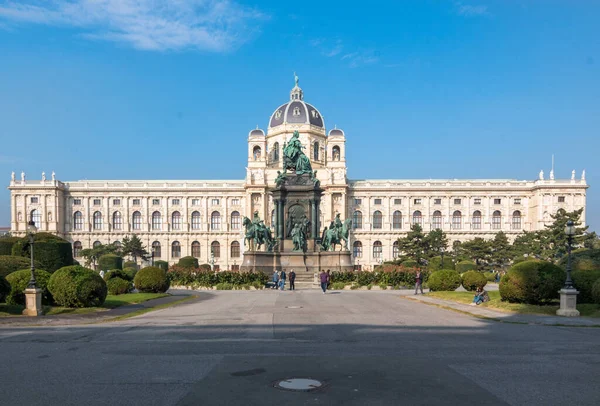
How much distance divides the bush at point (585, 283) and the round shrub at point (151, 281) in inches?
829

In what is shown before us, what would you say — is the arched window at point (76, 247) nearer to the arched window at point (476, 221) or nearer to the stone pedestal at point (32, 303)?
the arched window at point (476, 221)

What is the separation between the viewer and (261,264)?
40594 millimetres

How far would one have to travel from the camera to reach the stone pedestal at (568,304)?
1973 centimetres

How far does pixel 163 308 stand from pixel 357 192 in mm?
73892

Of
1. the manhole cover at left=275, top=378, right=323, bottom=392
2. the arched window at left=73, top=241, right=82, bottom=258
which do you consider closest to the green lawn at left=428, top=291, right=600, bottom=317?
the manhole cover at left=275, top=378, right=323, bottom=392

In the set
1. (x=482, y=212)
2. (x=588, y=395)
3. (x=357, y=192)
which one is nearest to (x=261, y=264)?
(x=588, y=395)

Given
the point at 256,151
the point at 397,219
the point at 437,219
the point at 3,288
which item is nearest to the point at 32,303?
the point at 3,288

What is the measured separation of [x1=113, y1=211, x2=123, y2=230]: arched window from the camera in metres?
96.5

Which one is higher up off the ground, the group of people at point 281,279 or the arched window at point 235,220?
the arched window at point 235,220

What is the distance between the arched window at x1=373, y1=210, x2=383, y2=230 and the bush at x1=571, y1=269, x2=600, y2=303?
72.3m

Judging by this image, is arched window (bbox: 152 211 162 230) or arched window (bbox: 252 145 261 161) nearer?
arched window (bbox: 152 211 162 230)

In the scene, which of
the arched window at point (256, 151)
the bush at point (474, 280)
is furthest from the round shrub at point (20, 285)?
the arched window at point (256, 151)

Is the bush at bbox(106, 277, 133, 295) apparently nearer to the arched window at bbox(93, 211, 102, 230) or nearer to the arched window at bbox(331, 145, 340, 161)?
the arched window at bbox(93, 211, 102, 230)

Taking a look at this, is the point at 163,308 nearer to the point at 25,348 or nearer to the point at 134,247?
the point at 25,348
